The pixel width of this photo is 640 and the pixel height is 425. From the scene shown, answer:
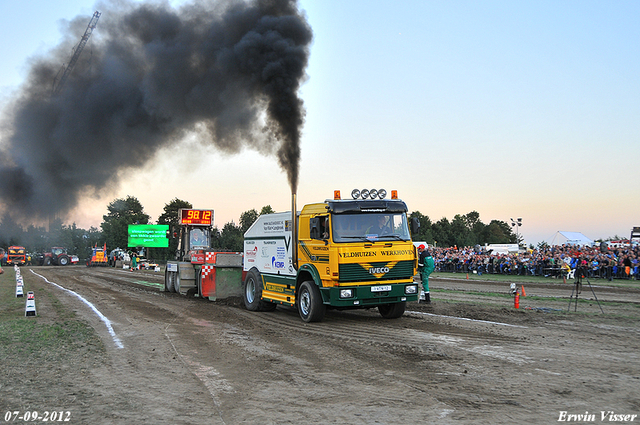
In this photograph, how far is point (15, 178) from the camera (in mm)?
25984

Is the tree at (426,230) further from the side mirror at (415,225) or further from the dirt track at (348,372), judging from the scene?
the dirt track at (348,372)

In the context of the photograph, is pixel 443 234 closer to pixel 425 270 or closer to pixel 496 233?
pixel 496 233

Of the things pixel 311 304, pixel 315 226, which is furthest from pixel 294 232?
pixel 311 304

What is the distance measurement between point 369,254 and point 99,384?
21.2 feet

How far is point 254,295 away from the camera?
14617 mm

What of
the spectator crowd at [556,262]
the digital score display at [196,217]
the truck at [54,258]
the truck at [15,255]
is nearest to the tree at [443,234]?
the spectator crowd at [556,262]

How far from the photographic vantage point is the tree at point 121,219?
301ft

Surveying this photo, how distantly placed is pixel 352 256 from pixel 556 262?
23.6 metres

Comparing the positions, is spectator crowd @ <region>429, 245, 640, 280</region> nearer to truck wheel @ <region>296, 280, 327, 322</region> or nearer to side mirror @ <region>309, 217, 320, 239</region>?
truck wheel @ <region>296, 280, 327, 322</region>

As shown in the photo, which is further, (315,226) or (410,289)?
(410,289)

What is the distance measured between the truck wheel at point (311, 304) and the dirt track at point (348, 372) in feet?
0.99

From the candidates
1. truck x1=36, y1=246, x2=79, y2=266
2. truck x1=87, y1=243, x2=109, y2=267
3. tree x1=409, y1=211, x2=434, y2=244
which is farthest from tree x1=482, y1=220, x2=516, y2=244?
truck x1=36, y1=246, x2=79, y2=266

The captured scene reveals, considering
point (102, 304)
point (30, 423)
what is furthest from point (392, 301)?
point (102, 304)

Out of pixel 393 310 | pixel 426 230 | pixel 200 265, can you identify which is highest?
pixel 426 230
